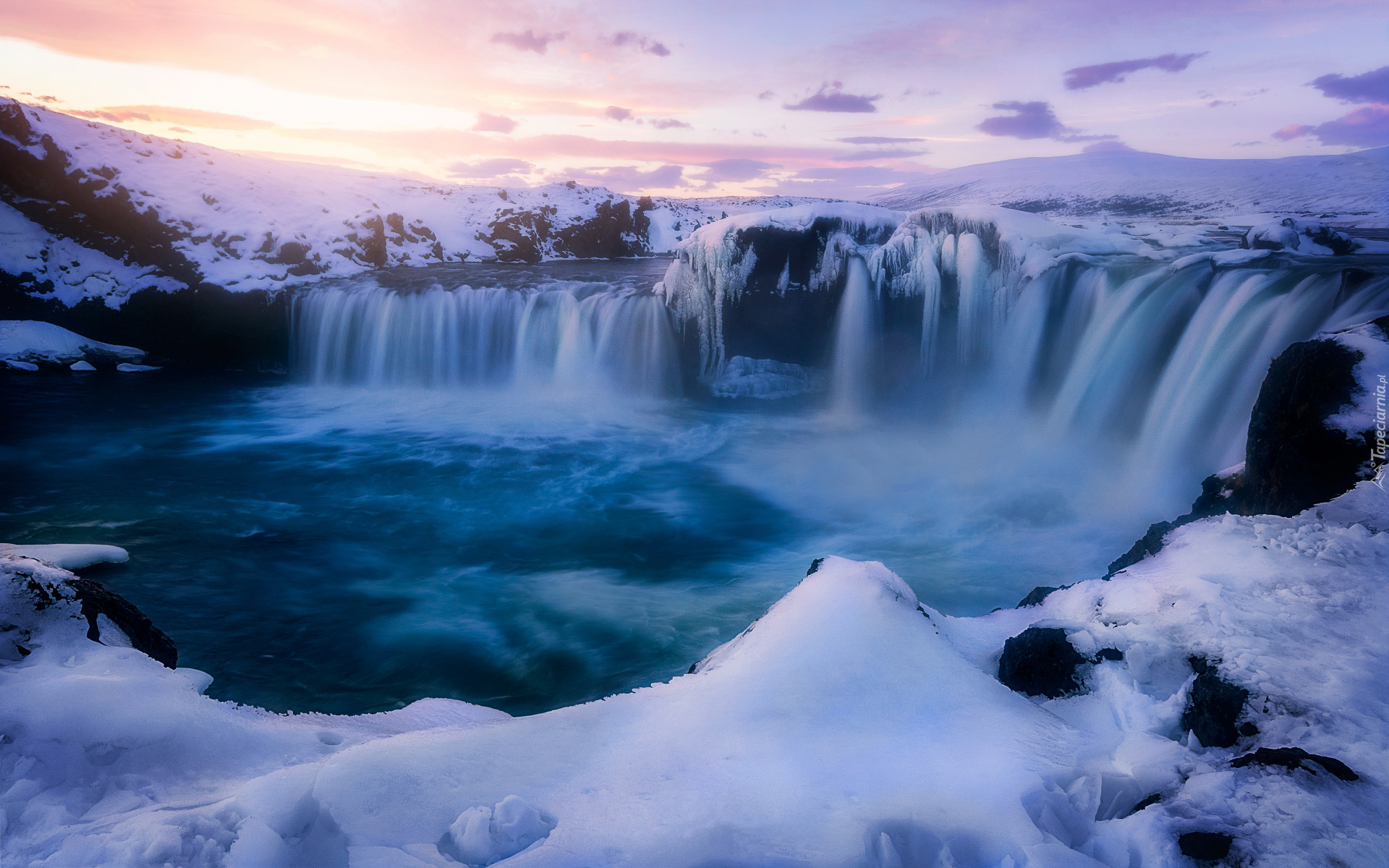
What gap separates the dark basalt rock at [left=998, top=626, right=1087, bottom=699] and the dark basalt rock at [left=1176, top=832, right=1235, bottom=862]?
3.61 feet

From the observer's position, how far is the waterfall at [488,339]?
49.9 ft

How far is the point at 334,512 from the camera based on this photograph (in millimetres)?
9273

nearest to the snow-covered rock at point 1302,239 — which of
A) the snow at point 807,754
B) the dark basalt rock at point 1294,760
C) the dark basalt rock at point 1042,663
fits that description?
the snow at point 807,754

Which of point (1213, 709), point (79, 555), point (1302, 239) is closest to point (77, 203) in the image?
point (79, 555)

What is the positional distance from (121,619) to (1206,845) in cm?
433

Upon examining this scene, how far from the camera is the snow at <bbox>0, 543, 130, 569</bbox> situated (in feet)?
19.0

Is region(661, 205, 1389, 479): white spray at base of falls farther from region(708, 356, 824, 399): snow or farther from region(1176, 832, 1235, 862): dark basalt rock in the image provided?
region(1176, 832, 1235, 862): dark basalt rock

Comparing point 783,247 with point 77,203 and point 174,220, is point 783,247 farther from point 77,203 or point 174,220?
point 77,203

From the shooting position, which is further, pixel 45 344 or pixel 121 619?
pixel 45 344

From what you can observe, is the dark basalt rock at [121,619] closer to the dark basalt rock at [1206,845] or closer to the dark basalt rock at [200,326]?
the dark basalt rock at [1206,845]

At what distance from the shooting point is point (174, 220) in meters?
19.0

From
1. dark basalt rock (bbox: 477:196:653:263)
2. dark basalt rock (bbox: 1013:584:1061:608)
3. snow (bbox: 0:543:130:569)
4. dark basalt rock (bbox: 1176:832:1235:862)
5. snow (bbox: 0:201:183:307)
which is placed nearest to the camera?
dark basalt rock (bbox: 1176:832:1235:862)

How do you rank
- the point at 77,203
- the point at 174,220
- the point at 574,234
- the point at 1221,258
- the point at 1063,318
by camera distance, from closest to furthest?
the point at 1221,258 → the point at 1063,318 → the point at 77,203 → the point at 174,220 → the point at 574,234

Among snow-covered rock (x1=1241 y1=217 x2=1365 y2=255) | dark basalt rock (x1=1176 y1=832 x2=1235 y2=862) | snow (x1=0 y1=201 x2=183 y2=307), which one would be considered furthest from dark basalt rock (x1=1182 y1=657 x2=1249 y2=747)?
snow (x1=0 y1=201 x2=183 y2=307)
